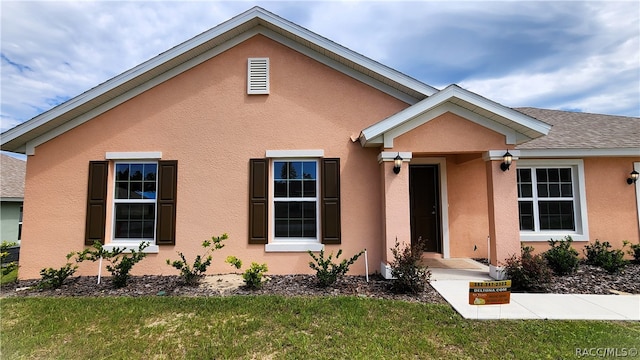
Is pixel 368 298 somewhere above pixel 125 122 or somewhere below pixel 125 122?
below

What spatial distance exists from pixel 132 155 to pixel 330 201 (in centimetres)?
496

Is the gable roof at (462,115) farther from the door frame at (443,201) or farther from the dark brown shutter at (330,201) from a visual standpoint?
the door frame at (443,201)

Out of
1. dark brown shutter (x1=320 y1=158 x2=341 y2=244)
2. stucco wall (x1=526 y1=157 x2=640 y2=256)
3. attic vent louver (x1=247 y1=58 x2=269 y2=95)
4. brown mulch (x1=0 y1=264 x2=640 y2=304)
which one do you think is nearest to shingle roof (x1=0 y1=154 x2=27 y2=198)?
brown mulch (x1=0 y1=264 x2=640 y2=304)

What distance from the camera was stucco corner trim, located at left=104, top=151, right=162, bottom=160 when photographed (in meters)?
7.35

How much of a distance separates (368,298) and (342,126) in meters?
3.96

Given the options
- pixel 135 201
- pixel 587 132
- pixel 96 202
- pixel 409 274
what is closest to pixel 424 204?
pixel 409 274

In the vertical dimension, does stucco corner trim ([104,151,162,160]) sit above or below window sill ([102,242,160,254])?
above

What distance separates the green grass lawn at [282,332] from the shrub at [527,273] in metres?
1.33

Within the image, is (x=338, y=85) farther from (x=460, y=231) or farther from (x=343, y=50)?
(x=460, y=231)

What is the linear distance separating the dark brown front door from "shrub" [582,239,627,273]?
12.2ft

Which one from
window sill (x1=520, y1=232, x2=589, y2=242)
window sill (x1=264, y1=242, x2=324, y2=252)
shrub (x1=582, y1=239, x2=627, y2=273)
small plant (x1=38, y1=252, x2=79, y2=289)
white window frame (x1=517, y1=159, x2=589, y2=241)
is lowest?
small plant (x1=38, y1=252, x2=79, y2=289)

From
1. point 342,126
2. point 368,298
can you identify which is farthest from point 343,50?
point 368,298

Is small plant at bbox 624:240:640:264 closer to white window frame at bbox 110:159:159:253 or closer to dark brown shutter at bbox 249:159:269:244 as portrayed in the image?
dark brown shutter at bbox 249:159:269:244

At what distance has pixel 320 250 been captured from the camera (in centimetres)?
708
